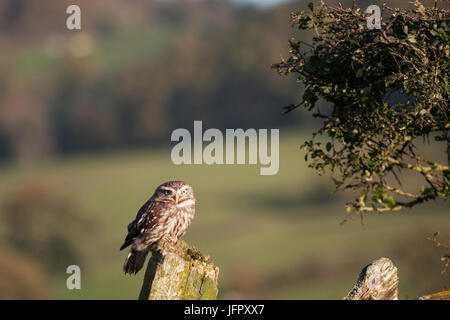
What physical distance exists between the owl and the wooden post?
5106 mm

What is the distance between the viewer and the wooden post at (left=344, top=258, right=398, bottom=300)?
904cm

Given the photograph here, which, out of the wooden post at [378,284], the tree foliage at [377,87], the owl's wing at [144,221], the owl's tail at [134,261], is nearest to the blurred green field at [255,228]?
the owl's wing at [144,221]

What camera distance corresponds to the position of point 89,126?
150250 mm

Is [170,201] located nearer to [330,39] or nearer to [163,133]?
[330,39]

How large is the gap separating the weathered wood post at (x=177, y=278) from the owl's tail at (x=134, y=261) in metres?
4.85

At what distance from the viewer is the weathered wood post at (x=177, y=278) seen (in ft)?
27.2

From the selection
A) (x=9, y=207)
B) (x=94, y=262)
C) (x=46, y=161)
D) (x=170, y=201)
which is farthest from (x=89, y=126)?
(x=170, y=201)

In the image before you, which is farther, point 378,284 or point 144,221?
point 144,221

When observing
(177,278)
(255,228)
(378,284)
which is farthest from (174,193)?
(255,228)

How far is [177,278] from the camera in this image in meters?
8.38

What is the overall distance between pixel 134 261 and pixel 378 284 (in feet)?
18.8

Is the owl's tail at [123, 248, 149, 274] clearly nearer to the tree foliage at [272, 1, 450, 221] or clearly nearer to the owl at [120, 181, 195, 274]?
the owl at [120, 181, 195, 274]

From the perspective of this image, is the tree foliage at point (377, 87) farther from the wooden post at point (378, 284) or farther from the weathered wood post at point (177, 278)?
the weathered wood post at point (177, 278)

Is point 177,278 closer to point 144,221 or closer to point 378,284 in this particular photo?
point 378,284
